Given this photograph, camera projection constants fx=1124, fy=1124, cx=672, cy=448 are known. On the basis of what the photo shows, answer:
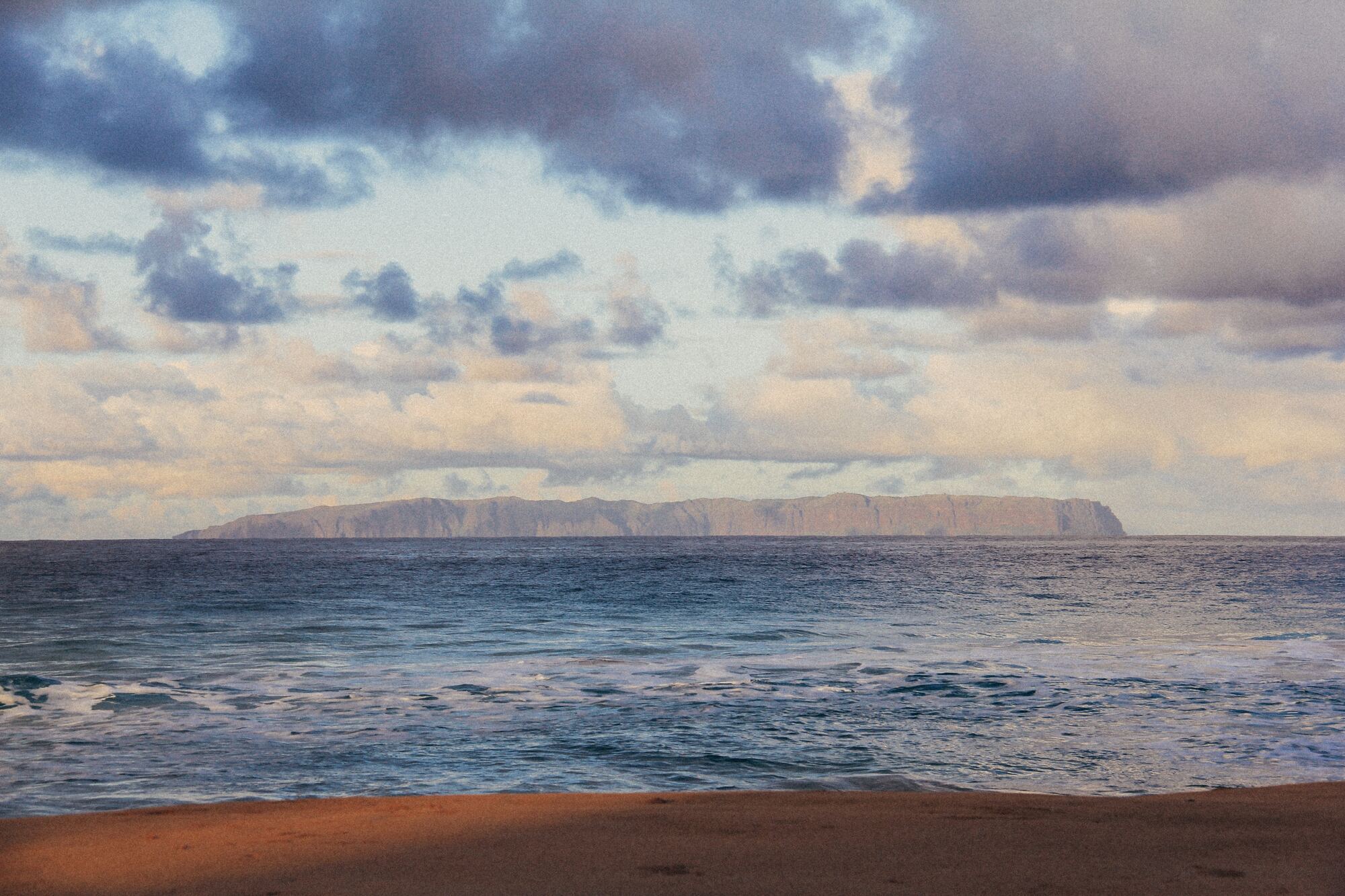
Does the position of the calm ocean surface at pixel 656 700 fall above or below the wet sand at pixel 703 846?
below

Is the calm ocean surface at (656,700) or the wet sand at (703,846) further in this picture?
the calm ocean surface at (656,700)

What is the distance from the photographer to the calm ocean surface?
13.3m

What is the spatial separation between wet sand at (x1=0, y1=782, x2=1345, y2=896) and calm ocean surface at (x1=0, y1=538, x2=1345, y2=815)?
2.17 meters

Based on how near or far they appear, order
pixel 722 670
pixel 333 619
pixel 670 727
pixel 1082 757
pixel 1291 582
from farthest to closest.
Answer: pixel 1291 582, pixel 333 619, pixel 722 670, pixel 670 727, pixel 1082 757

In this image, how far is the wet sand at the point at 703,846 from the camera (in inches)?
300

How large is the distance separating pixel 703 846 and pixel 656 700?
1081 cm

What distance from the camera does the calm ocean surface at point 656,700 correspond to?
13.3 metres

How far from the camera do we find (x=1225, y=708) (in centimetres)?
1788

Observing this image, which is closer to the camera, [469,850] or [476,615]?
[469,850]

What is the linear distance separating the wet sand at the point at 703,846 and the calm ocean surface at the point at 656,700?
217 cm

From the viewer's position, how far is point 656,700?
19297 millimetres

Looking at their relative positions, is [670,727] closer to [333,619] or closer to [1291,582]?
[333,619]

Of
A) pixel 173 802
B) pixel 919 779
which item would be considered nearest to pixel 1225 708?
pixel 919 779

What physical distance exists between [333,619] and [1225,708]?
3203 cm
